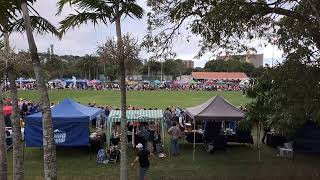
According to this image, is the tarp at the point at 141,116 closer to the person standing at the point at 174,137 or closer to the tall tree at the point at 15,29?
the person standing at the point at 174,137

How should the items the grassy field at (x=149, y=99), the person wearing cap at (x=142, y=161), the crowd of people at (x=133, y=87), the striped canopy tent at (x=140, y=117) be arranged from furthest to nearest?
the crowd of people at (x=133, y=87)
the grassy field at (x=149, y=99)
the striped canopy tent at (x=140, y=117)
the person wearing cap at (x=142, y=161)

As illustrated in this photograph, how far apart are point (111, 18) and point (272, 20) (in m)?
5.36

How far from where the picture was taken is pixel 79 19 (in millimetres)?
13461

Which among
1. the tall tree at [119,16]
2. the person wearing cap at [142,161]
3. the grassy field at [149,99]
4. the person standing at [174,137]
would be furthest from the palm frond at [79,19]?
the grassy field at [149,99]

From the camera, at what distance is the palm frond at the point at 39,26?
12.2m

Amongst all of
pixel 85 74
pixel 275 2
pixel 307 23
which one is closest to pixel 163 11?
pixel 275 2

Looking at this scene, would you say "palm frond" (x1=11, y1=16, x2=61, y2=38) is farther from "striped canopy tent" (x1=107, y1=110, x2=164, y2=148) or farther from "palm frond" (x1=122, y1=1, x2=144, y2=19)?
"striped canopy tent" (x1=107, y1=110, x2=164, y2=148)

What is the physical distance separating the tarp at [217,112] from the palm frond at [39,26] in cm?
1085

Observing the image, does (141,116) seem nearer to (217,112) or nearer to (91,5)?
(217,112)

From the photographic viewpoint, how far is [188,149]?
24.4 metres

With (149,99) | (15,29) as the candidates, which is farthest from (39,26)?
(149,99)

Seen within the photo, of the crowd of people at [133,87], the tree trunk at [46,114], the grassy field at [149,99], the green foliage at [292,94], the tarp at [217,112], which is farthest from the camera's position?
the crowd of people at [133,87]

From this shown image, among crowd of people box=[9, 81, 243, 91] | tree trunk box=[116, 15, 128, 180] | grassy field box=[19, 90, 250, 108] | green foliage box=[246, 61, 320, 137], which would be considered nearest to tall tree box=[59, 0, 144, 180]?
tree trunk box=[116, 15, 128, 180]

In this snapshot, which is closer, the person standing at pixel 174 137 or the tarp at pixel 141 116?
the person standing at pixel 174 137
